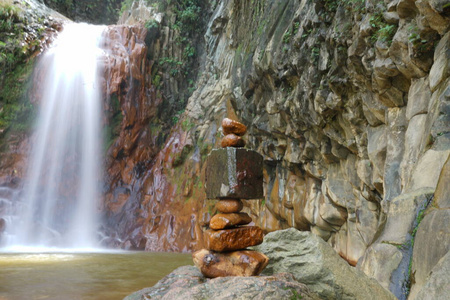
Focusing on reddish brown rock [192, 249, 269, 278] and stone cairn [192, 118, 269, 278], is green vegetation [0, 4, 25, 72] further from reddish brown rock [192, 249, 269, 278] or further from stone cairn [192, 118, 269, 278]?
reddish brown rock [192, 249, 269, 278]

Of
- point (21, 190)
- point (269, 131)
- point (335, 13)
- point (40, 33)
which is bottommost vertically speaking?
point (21, 190)

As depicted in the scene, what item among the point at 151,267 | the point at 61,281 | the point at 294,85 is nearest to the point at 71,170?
the point at 151,267

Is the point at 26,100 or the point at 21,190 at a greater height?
the point at 26,100

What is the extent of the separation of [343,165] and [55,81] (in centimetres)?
1470

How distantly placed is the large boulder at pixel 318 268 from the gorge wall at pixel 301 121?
1.79 feet

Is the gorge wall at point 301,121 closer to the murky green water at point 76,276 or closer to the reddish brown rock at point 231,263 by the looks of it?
the reddish brown rock at point 231,263

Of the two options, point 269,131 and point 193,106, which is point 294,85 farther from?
point 193,106

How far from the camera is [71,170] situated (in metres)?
16.6

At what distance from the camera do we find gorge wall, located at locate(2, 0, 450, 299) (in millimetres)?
4535

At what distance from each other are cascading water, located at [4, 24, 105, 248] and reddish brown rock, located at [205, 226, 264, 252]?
12280 millimetres

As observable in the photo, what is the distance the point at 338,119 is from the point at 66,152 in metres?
13.4

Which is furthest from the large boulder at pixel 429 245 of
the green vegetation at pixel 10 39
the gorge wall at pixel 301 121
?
the green vegetation at pixel 10 39

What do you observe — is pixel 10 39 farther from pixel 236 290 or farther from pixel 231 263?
pixel 236 290

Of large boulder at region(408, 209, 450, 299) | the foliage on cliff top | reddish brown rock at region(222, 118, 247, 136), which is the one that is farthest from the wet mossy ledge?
large boulder at region(408, 209, 450, 299)
